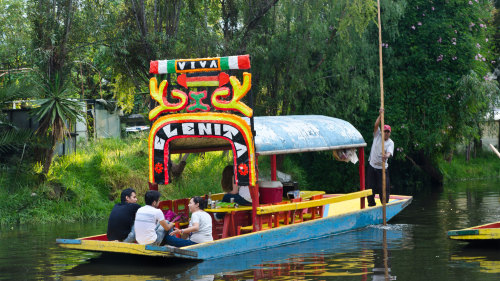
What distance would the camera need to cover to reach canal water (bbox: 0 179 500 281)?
1052 cm

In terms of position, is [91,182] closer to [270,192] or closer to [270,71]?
[270,71]

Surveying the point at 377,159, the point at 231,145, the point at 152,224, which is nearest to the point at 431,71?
the point at 377,159

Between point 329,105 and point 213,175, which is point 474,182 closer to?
point 329,105

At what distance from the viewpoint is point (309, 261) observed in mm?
11617

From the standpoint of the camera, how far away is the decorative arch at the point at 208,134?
38.9 feet

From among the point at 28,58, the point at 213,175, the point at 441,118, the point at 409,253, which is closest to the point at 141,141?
the point at 213,175

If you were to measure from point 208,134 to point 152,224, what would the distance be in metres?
1.66

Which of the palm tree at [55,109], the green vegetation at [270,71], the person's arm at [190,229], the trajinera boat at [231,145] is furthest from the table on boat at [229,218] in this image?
the green vegetation at [270,71]

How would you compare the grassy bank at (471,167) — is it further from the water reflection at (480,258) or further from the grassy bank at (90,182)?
the water reflection at (480,258)

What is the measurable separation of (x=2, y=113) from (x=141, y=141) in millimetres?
4735

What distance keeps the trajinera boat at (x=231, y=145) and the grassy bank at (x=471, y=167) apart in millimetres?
15833

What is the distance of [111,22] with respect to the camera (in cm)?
2103

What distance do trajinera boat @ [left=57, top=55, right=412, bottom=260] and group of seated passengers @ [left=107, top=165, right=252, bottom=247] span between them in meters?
0.31

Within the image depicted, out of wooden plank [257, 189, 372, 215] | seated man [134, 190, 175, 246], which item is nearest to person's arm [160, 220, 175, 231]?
seated man [134, 190, 175, 246]
